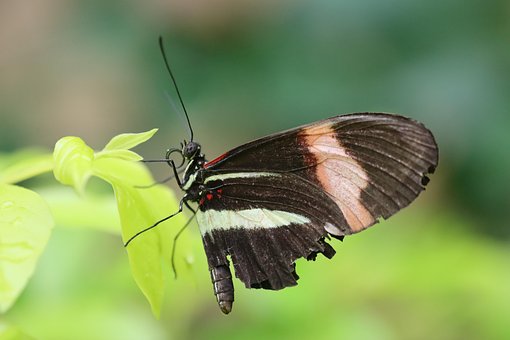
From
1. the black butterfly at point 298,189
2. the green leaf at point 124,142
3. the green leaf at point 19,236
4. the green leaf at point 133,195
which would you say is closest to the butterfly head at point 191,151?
the black butterfly at point 298,189

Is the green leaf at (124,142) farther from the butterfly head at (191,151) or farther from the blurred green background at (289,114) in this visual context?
the blurred green background at (289,114)

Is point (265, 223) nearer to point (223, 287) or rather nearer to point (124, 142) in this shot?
point (223, 287)

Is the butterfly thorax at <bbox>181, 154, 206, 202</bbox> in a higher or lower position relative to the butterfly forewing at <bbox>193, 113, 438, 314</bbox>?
higher

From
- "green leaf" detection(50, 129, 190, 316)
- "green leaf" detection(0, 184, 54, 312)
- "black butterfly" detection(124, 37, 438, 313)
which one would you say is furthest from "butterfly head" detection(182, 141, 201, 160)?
"green leaf" detection(0, 184, 54, 312)

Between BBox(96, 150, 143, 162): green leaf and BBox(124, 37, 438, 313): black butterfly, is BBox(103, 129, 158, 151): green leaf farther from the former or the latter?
BBox(124, 37, 438, 313): black butterfly

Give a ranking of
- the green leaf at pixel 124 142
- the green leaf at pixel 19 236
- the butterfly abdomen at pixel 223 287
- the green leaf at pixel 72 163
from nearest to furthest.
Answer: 1. the green leaf at pixel 19 236
2. the green leaf at pixel 72 163
3. the green leaf at pixel 124 142
4. the butterfly abdomen at pixel 223 287

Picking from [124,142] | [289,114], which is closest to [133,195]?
[124,142]

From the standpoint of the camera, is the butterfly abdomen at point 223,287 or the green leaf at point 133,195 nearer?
the green leaf at point 133,195
